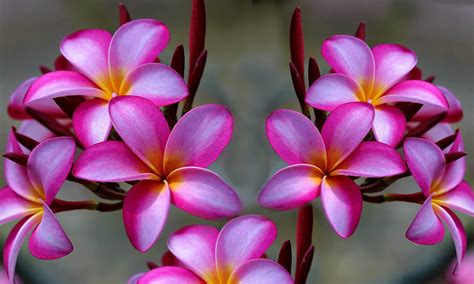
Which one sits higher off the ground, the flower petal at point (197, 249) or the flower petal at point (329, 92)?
the flower petal at point (329, 92)

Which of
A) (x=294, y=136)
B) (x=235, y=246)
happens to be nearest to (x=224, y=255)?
(x=235, y=246)

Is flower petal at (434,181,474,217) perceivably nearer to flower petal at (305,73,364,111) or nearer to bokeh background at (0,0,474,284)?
flower petal at (305,73,364,111)

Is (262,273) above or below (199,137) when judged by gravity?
below

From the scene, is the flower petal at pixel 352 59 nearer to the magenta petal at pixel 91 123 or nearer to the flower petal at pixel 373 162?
the flower petal at pixel 373 162

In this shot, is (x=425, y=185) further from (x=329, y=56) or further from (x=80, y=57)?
(x=80, y=57)

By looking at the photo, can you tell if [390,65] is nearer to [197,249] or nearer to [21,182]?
[197,249]

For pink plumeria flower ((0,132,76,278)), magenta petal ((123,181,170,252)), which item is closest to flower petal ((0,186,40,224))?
pink plumeria flower ((0,132,76,278))

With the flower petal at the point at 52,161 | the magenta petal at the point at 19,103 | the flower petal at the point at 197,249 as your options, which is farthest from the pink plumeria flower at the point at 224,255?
the magenta petal at the point at 19,103
